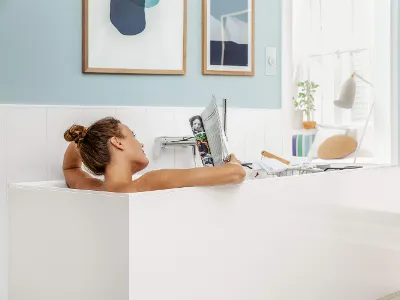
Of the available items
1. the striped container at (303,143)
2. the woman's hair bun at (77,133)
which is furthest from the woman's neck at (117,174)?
the striped container at (303,143)

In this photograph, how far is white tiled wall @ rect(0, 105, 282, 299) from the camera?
2754 mm

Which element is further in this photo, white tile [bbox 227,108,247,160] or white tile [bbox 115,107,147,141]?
white tile [bbox 227,108,247,160]

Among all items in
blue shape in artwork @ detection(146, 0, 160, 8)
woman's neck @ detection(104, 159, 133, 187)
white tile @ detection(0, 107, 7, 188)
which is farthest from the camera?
blue shape in artwork @ detection(146, 0, 160, 8)

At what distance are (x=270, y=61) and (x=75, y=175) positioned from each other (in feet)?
4.68

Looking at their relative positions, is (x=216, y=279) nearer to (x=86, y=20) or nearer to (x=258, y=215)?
(x=258, y=215)

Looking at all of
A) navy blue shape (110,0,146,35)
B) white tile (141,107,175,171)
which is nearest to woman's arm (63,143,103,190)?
white tile (141,107,175,171)

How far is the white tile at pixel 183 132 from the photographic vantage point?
3.25m

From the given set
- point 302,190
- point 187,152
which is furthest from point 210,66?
point 302,190

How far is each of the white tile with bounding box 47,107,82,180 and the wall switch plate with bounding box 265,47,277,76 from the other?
1156 millimetres

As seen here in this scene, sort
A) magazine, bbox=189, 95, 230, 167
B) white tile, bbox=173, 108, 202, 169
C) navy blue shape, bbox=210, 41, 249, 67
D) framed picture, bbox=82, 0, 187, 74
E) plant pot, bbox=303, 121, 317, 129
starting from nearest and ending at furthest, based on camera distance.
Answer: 1. magazine, bbox=189, 95, 230, 167
2. framed picture, bbox=82, 0, 187, 74
3. white tile, bbox=173, 108, 202, 169
4. navy blue shape, bbox=210, 41, 249, 67
5. plant pot, bbox=303, 121, 317, 129

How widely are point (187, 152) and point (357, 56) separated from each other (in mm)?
1587

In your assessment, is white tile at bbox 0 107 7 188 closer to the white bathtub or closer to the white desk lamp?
the white bathtub

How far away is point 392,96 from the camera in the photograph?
388 centimetres

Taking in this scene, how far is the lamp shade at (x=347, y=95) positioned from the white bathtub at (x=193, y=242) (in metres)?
1.31
